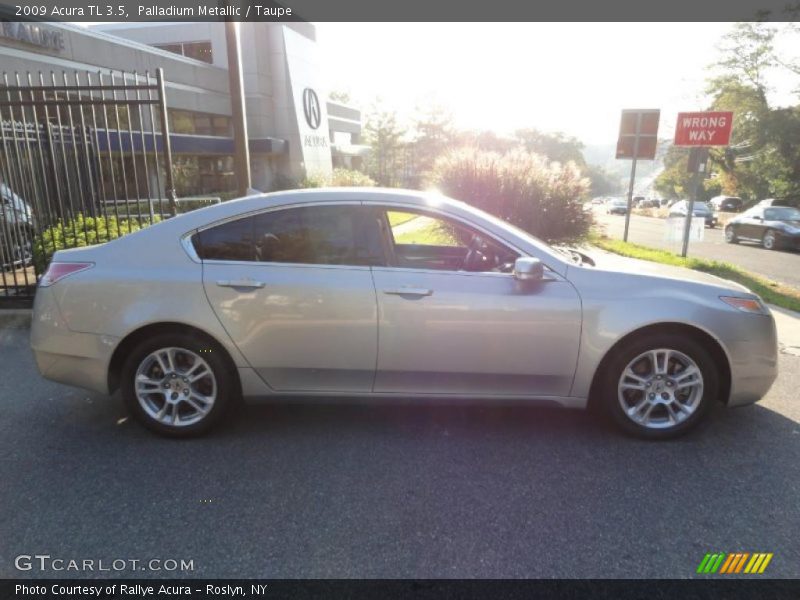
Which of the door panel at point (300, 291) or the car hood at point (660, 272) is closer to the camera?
the door panel at point (300, 291)

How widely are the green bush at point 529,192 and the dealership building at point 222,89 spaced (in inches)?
720

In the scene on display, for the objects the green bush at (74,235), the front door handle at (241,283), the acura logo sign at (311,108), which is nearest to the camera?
the front door handle at (241,283)

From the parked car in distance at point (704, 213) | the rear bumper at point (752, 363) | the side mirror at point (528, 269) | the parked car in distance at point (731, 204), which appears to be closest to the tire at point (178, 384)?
the side mirror at point (528, 269)

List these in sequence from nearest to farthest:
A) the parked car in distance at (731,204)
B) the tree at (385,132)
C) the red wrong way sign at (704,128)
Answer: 1. the red wrong way sign at (704,128)
2. the parked car in distance at (731,204)
3. the tree at (385,132)

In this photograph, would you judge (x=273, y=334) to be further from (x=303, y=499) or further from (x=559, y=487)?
(x=559, y=487)

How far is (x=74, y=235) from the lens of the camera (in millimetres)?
7160

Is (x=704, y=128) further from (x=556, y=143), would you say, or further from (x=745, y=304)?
(x=556, y=143)

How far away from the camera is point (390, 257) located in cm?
355

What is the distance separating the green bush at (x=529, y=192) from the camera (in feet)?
33.4

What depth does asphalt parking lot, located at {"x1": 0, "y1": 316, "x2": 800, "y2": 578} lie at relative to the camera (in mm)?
2504

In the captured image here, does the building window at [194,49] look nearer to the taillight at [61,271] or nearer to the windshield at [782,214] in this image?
the windshield at [782,214]

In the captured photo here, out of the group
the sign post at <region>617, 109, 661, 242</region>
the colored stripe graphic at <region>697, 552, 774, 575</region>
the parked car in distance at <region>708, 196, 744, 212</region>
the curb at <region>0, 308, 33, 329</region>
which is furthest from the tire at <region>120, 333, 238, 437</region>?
the parked car in distance at <region>708, 196, 744, 212</region>
